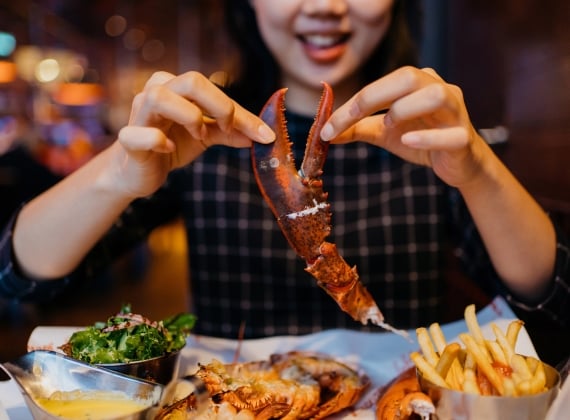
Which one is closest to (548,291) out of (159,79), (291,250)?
(291,250)

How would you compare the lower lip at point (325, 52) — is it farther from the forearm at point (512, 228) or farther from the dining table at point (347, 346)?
the dining table at point (347, 346)

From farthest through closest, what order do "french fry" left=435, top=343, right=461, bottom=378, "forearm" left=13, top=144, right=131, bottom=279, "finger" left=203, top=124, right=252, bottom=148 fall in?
1. "forearm" left=13, top=144, right=131, bottom=279
2. "finger" left=203, top=124, right=252, bottom=148
3. "french fry" left=435, top=343, right=461, bottom=378

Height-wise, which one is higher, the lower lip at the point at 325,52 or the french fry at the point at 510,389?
the lower lip at the point at 325,52

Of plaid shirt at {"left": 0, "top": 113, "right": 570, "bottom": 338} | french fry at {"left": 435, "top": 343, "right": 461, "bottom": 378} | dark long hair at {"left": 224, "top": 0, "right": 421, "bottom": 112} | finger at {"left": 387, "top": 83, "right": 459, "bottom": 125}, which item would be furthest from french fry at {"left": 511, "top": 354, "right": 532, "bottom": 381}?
dark long hair at {"left": 224, "top": 0, "right": 421, "bottom": 112}

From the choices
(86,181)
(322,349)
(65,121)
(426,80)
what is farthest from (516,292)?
(65,121)

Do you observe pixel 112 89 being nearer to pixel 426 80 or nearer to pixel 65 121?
pixel 65 121

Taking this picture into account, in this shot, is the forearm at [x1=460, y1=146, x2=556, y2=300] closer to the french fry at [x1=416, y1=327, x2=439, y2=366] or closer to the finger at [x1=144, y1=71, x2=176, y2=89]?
the french fry at [x1=416, y1=327, x2=439, y2=366]

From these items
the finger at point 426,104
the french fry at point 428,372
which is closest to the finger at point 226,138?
the finger at point 426,104
